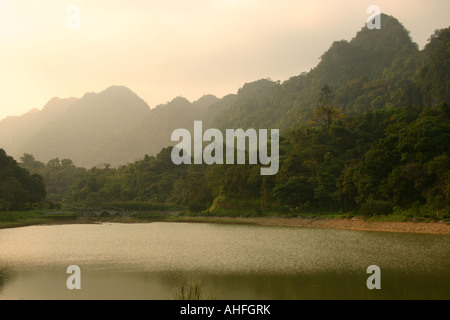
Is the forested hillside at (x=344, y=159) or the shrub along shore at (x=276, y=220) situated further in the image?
the forested hillside at (x=344, y=159)

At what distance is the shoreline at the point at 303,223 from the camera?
43.1 meters

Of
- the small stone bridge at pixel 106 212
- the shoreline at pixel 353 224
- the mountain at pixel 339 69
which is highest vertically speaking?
the mountain at pixel 339 69

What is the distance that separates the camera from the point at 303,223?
60.6m

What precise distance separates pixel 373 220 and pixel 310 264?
26771mm

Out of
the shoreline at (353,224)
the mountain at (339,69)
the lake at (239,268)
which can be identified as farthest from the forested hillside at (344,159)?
the lake at (239,268)

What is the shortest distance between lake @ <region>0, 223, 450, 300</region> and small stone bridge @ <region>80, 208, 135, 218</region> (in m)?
50.6

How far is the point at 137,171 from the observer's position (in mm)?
133875

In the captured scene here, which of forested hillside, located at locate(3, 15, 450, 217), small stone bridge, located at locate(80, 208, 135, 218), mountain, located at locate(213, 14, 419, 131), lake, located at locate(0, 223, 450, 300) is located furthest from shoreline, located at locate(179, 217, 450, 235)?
mountain, located at locate(213, 14, 419, 131)

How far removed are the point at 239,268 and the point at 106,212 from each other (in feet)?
245

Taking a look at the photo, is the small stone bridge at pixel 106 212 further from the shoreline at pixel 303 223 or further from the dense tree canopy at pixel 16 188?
the dense tree canopy at pixel 16 188

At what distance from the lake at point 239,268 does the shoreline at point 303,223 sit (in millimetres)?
3074

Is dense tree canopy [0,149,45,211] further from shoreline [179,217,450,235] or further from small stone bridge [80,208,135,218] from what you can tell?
shoreline [179,217,450,235]

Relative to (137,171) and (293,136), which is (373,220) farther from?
(137,171)
